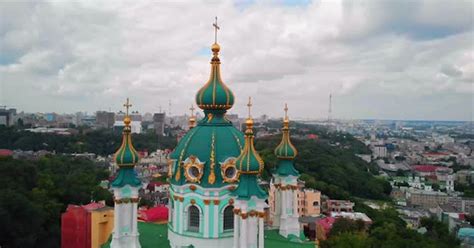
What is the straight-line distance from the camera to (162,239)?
57.1ft

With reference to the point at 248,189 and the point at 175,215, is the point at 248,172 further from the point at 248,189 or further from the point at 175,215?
the point at 175,215

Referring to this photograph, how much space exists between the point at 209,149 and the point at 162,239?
436 centimetres

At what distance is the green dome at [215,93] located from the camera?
1675cm

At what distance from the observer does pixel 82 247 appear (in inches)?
886

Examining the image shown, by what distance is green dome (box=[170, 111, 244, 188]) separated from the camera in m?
15.6

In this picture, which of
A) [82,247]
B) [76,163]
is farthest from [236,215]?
[76,163]

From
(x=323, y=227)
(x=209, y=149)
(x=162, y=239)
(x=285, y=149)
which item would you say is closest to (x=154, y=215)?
(x=162, y=239)

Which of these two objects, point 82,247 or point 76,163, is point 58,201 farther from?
point 76,163

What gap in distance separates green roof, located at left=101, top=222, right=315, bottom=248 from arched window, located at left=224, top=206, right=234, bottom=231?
72.0 inches

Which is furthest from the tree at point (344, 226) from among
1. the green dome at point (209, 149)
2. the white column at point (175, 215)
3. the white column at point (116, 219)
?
the white column at point (116, 219)

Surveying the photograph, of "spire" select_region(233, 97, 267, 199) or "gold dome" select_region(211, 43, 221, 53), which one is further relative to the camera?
"gold dome" select_region(211, 43, 221, 53)

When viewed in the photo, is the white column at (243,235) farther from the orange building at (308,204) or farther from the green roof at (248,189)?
the orange building at (308,204)

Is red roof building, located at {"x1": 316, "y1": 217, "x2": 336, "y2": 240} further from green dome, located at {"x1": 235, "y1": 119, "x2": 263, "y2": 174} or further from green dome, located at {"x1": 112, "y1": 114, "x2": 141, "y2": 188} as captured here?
green dome, located at {"x1": 112, "y1": 114, "x2": 141, "y2": 188}

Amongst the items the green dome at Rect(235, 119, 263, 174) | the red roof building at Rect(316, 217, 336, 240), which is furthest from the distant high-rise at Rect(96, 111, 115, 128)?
the green dome at Rect(235, 119, 263, 174)
